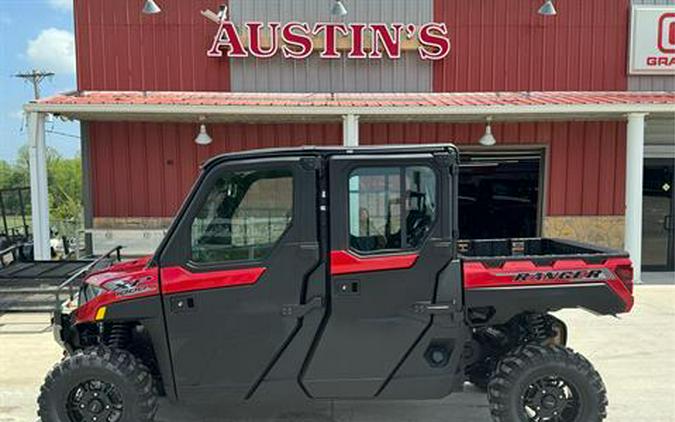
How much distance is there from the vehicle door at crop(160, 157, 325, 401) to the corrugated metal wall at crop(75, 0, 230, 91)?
→ 24.2 feet

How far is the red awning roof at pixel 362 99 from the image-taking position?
28.9 feet

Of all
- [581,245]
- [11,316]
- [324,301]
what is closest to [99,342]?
[324,301]

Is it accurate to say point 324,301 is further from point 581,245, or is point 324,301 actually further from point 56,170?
point 56,170

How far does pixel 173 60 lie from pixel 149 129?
1.45 m

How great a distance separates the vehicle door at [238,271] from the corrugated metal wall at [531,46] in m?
7.83

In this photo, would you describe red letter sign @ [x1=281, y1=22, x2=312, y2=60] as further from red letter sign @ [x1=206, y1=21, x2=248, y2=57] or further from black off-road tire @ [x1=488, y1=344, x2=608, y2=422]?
black off-road tire @ [x1=488, y1=344, x2=608, y2=422]

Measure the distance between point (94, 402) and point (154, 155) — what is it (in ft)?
23.8

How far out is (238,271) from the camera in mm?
3541

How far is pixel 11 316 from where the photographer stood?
7.32 m

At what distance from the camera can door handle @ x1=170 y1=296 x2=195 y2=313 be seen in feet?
11.7

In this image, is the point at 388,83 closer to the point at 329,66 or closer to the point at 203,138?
the point at 329,66

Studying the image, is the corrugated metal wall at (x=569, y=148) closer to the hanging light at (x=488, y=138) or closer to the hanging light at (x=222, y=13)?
the hanging light at (x=488, y=138)

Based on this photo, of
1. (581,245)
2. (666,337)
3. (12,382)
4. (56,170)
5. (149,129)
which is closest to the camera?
(581,245)

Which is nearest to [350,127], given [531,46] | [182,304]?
[531,46]
